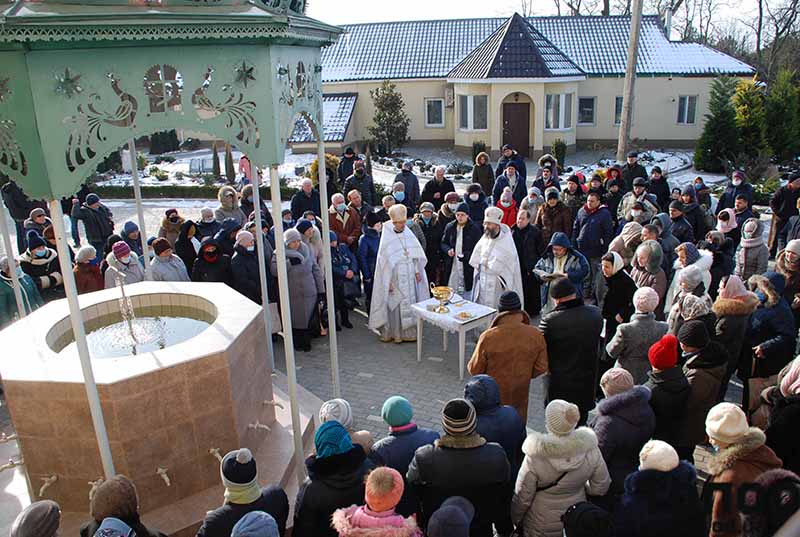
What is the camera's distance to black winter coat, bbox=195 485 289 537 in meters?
3.54

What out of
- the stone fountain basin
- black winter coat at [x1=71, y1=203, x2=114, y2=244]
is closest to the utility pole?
black winter coat at [x1=71, y1=203, x2=114, y2=244]

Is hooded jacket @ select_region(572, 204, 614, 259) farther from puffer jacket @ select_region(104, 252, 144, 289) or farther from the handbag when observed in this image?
puffer jacket @ select_region(104, 252, 144, 289)

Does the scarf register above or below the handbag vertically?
above

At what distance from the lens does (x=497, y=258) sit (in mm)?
8438

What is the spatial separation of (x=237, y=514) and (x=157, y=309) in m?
3.51

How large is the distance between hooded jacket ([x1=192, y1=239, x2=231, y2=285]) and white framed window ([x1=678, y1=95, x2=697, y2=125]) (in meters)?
23.3

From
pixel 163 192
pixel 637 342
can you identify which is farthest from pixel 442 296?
pixel 163 192

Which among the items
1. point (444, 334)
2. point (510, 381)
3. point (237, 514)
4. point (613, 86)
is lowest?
point (444, 334)

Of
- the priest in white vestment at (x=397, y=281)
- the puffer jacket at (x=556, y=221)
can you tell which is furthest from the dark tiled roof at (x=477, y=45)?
the priest in white vestment at (x=397, y=281)

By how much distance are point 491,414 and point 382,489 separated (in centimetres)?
139

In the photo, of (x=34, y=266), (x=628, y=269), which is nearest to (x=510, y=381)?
(x=628, y=269)

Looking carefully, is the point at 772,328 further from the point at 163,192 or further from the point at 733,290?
the point at 163,192

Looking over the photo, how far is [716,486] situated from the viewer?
3.94 m

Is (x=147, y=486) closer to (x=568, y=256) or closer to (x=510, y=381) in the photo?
(x=510, y=381)
